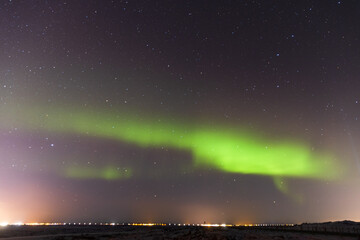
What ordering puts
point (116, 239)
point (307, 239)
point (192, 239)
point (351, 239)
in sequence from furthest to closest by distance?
point (116, 239) < point (192, 239) < point (307, 239) < point (351, 239)

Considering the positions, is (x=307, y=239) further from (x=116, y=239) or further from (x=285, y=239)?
(x=116, y=239)

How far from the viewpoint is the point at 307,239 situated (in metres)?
44.1

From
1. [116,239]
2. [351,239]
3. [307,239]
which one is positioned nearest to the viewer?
[351,239]

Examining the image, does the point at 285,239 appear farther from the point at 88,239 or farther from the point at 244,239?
the point at 88,239

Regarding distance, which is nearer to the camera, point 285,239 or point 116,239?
point 285,239

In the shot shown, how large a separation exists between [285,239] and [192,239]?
14386 millimetres

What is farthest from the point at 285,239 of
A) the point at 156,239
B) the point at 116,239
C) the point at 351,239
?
the point at 116,239

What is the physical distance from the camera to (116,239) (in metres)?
54.6

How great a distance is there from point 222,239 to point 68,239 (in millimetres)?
30156

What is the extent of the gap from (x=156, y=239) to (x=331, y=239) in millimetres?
27431

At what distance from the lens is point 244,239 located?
4559 cm

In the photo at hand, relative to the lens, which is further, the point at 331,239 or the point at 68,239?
the point at 68,239

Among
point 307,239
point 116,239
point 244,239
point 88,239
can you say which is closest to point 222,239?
point 244,239

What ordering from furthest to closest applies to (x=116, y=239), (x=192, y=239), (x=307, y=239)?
(x=116, y=239), (x=192, y=239), (x=307, y=239)
